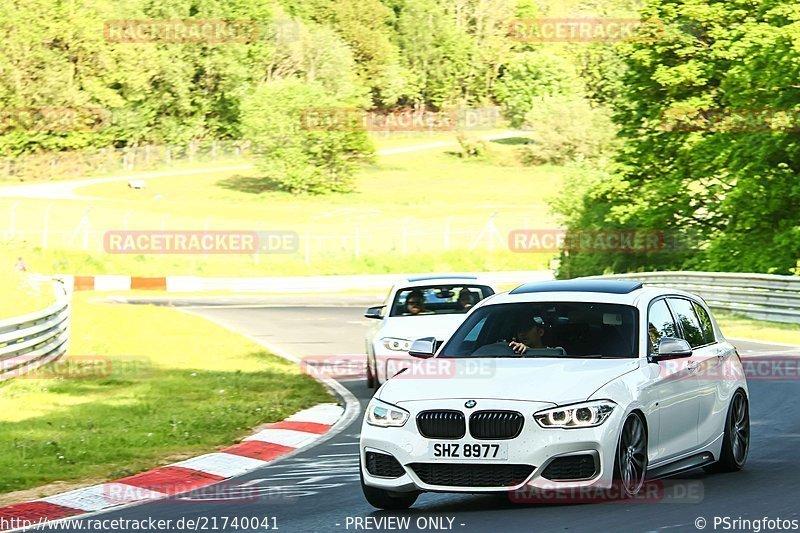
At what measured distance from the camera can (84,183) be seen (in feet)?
345

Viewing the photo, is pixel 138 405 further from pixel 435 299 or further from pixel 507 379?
pixel 507 379

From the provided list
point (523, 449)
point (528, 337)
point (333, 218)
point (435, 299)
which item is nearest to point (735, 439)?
point (528, 337)

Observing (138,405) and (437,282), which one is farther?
(437,282)

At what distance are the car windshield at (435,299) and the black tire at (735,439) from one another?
A: 722cm

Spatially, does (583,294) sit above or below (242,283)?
above

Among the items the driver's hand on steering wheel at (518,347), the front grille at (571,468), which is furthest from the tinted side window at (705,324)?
the front grille at (571,468)

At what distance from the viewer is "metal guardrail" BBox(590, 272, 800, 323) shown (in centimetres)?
2883

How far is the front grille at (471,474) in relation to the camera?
26.6 ft

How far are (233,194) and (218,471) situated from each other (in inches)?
3510

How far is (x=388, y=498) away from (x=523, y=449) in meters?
1.10

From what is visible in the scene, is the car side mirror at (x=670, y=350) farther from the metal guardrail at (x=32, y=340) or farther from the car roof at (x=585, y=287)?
the metal guardrail at (x=32, y=340)

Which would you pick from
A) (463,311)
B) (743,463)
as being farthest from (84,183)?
(743,463)

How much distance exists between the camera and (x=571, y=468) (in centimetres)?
812

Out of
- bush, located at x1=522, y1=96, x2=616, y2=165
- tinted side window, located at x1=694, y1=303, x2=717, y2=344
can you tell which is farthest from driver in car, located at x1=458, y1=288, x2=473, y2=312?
bush, located at x1=522, y1=96, x2=616, y2=165
